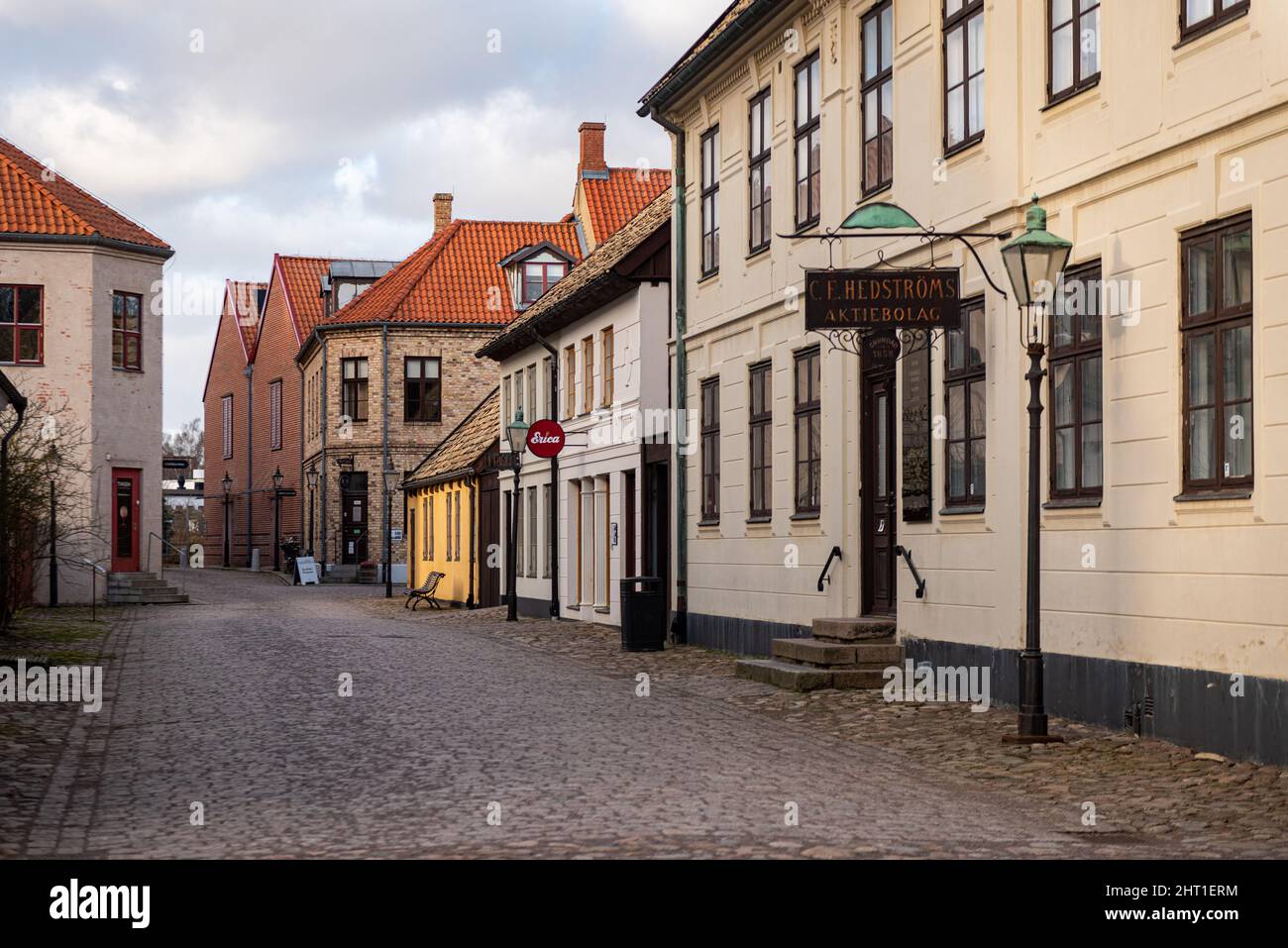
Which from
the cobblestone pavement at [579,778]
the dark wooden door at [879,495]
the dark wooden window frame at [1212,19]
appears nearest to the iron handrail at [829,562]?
the dark wooden door at [879,495]

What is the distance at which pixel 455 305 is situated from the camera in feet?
187

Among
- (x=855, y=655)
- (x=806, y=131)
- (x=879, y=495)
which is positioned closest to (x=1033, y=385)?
(x=855, y=655)

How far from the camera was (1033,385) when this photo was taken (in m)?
12.2

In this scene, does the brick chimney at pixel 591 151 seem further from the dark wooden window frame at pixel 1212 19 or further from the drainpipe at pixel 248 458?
the dark wooden window frame at pixel 1212 19

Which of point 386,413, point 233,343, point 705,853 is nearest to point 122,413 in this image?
point 386,413

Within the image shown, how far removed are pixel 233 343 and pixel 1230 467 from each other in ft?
226

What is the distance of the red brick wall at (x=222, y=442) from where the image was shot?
240ft

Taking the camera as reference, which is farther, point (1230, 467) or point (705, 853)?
point (1230, 467)

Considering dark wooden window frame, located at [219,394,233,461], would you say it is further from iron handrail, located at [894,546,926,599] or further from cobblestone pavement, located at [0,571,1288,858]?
iron handrail, located at [894,546,926,599]

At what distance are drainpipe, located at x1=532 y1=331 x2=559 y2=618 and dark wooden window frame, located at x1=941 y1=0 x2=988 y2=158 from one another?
14.6 m

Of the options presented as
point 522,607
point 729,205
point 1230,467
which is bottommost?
point 522,607

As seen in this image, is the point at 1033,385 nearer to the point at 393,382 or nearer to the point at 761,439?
the point at 761,439

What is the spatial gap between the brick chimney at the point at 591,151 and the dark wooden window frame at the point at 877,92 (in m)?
38.3

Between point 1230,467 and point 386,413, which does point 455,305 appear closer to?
point 386,413
